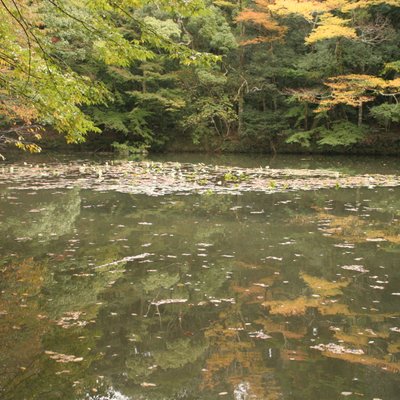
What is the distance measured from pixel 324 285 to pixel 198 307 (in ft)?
5.25

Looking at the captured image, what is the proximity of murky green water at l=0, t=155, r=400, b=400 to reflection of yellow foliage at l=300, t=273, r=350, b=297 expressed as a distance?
22 millimetres

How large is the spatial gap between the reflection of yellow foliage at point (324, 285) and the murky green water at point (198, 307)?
2 centimetres

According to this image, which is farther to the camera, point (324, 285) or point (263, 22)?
point (263, 22)

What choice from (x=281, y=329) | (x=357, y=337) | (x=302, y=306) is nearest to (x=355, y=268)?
(x=302, y=306)

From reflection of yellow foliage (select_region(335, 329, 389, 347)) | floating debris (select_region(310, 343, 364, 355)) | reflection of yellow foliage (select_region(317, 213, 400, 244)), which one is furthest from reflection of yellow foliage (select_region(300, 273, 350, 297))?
reflection of yellow foliage (select_region(317, 213, 400, 244))

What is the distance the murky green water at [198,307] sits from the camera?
3.50 m

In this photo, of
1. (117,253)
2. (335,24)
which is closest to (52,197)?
(117,253)

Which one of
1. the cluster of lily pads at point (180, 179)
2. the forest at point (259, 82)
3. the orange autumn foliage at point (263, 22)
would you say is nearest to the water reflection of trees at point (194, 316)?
the cluster of lily pads at point (180, 179)

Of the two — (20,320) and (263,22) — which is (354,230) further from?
(263,22)

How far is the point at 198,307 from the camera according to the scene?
16.1 ft

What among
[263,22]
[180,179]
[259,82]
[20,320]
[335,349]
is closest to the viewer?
[335,349]

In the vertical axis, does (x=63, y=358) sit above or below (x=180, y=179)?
above

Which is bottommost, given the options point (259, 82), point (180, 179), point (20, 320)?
point (180, 179)

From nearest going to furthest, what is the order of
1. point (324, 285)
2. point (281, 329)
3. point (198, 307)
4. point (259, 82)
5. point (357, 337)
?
point (357, 337)
point (281, 329)
point (198, 307)
point (324, 285)
point (259, 82)
